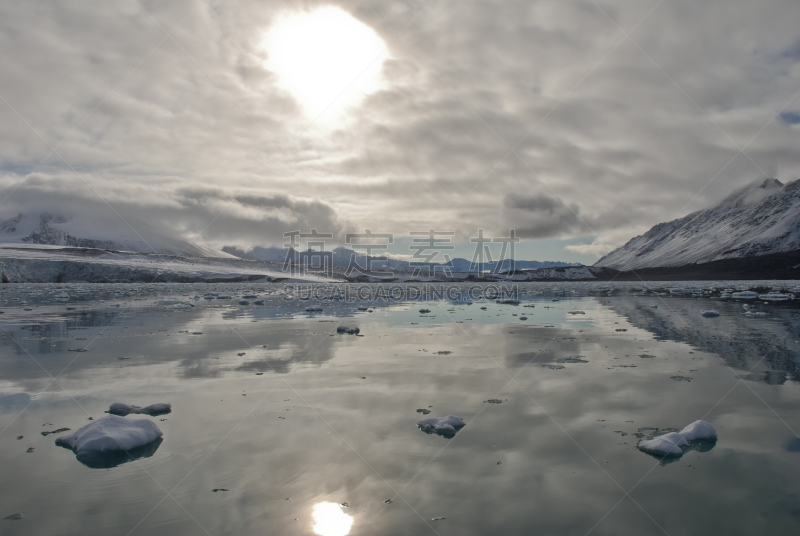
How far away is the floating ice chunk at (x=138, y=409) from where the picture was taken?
7.16 metres

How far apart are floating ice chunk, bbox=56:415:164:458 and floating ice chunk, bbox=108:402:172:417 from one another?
3.09 feet

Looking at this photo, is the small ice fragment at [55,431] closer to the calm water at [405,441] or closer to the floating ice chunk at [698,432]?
the calm water at [405,441]

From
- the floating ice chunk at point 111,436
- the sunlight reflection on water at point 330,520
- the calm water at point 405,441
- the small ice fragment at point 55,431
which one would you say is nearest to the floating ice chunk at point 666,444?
the calm water at point 405,441

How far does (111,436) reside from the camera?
18.6 feet

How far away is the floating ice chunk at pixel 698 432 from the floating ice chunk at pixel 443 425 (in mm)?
2866

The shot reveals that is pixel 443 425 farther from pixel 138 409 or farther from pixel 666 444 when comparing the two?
pixel 138 409

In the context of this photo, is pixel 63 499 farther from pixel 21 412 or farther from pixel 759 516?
pixel 759 516

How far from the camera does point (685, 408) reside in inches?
286

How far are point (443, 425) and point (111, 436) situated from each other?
13.7 ft

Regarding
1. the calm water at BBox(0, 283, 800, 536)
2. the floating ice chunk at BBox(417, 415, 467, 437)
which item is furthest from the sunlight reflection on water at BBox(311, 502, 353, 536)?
the floating ice chunk at BBox(417, 415, 467, 437)

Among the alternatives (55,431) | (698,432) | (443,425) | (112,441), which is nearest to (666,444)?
(698,432)

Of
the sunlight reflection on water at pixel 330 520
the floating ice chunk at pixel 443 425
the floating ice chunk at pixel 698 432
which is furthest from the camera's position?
the floating ice chunk at pixel 443 425

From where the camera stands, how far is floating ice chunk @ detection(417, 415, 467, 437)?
6.30 m

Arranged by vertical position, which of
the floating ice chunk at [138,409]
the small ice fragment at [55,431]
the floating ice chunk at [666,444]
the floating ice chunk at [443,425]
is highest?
the floating ice chunk at [666,444]
